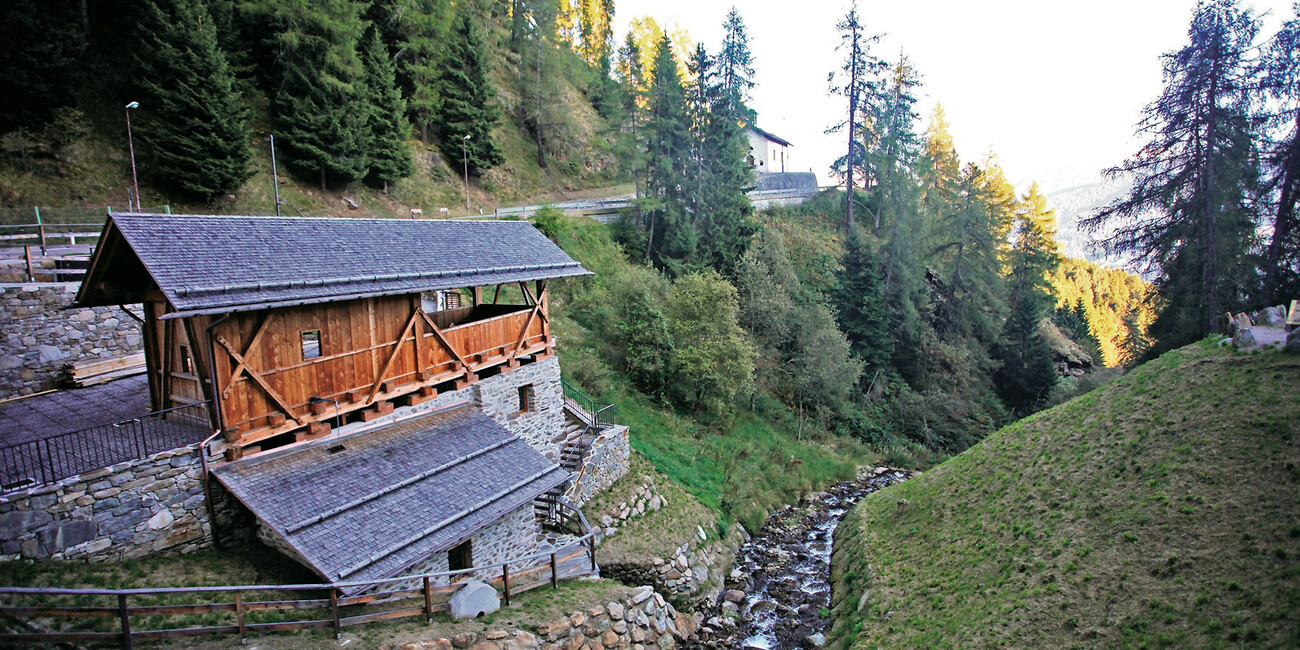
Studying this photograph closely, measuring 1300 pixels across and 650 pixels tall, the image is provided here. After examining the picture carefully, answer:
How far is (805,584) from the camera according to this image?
17.2m

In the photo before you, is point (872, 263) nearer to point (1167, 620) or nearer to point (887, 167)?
point (887, 167)

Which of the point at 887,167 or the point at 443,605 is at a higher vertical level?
the point at 887,167

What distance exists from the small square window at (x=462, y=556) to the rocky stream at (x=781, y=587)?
591 cm

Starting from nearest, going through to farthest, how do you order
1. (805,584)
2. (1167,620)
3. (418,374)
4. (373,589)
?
(1167,620), (373,589), (418,374), (805,584)

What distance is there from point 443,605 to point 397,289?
647 cm

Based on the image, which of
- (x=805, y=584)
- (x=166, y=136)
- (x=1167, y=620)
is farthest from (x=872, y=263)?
(x=166, y=136)

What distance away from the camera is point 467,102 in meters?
41.0

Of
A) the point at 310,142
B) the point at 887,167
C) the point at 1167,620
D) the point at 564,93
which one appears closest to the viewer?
the point at 1167,620

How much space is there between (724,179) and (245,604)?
3661 centimetres

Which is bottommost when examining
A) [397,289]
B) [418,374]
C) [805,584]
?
[805,584]

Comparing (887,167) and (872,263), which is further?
(887,167)

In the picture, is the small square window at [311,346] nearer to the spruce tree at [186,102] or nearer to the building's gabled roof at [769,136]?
the spruce tree at [186,102]

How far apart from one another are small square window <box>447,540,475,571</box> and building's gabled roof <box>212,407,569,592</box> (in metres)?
1.02

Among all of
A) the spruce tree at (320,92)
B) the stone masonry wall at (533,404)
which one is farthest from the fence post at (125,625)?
the spruce tree at (320,92)
